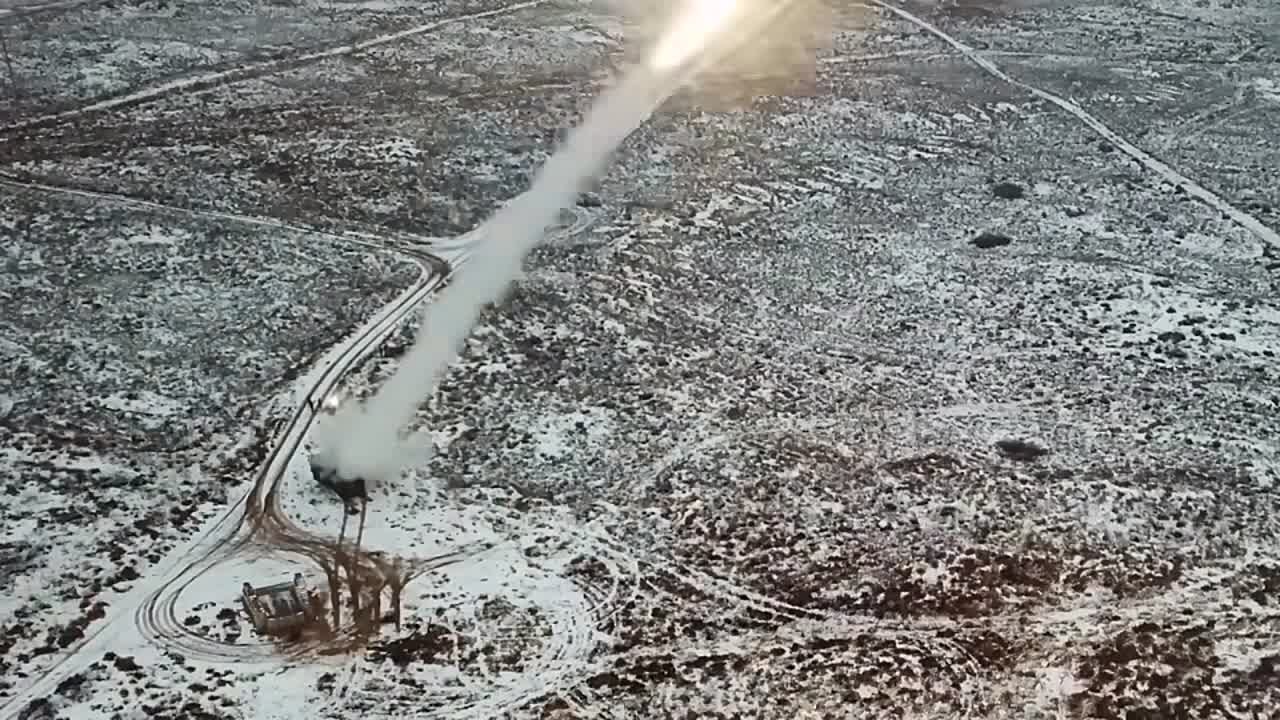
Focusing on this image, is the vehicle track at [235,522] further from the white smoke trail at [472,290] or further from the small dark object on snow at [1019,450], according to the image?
the small dark object on snow at [1019,450]

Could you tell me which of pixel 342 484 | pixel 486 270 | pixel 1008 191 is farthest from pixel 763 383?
pixel 1008 191

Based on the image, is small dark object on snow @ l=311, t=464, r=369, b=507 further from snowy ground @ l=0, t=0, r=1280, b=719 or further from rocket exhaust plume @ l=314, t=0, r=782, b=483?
snowy ground @ l=0, t=0, r=1280, b=719

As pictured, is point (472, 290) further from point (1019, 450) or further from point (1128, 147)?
point (1128, 147)

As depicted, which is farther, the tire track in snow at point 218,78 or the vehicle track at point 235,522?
the tire track in snow at point 218,78

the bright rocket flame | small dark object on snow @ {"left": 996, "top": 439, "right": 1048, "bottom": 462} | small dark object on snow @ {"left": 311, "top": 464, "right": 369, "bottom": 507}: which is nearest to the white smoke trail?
small dark object on snow @ {"left": 311, "top": 464, "right": 369, "bottom": 507}

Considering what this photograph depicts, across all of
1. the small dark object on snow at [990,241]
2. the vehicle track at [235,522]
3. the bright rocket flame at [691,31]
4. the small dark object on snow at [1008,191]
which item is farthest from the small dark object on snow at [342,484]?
the bright rocket flame at [691,31]

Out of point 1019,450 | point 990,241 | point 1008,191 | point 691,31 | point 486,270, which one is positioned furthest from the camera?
point 691,31

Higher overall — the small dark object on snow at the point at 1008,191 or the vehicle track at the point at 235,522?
the vehicle track at the point at 235,522
